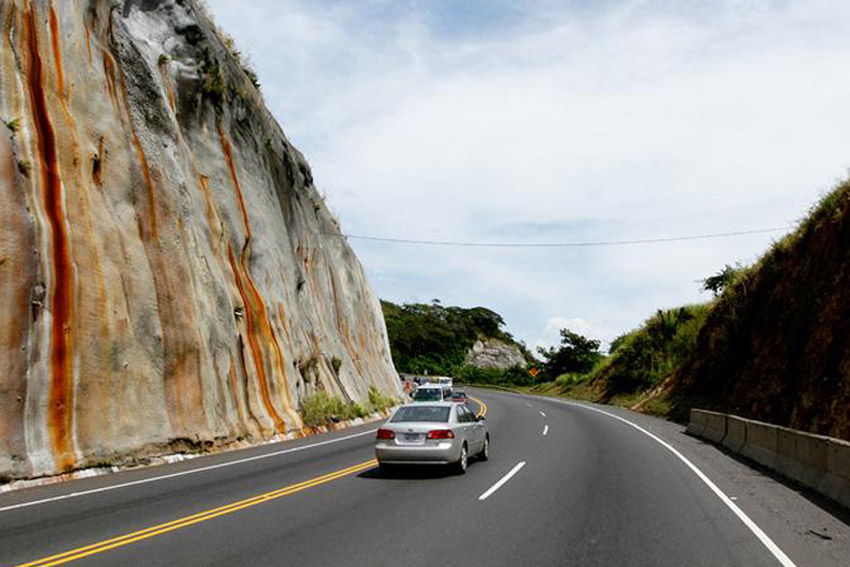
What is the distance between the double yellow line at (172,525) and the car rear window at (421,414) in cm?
161

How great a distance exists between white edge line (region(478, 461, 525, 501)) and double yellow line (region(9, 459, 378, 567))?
293cm

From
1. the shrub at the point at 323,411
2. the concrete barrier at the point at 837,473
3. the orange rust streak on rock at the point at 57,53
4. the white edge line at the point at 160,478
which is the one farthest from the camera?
the shrub at the point at 323,411

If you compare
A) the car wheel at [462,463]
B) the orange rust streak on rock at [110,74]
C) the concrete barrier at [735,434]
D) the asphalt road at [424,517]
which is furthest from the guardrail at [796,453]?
the orange rust streak on rock at [110,74]

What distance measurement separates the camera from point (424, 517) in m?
9.16

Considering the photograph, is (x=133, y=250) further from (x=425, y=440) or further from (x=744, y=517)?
(x=744, y=517)

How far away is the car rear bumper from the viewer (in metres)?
12.9

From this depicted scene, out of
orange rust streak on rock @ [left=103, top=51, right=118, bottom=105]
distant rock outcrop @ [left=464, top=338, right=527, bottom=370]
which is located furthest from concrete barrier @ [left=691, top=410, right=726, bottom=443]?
distant rock outcrop @ [left=464, top=338, right=527, bottom=370]

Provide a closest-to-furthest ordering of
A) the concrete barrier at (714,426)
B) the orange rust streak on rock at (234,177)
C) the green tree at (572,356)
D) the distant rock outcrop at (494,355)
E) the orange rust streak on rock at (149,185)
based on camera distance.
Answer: the orange rust streak on rock at (149,185), the concrete barrier at (714,426), the orange rust streak on rock at (234,177), the green tree at (572,356), the distant rock outcrop at (494,355)

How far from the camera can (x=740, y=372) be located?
30.8 meters

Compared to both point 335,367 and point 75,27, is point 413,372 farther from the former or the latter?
point 75,27

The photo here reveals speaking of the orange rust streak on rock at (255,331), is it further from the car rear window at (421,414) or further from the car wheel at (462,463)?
the car wheel at (462,463)

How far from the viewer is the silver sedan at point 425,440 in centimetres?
1298

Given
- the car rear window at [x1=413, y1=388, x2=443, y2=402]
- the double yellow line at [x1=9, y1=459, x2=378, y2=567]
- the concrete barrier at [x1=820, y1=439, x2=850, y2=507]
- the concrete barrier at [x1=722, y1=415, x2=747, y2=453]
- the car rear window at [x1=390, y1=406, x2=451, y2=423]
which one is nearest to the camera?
the double yellow line at [x1=9, y1=459, x2=378, y2=567]

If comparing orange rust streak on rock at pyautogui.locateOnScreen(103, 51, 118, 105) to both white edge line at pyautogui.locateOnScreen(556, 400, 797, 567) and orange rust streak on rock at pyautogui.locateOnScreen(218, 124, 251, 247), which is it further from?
white edge line at pyautogui.locateOnScreen(556, 400, 797, 567)
